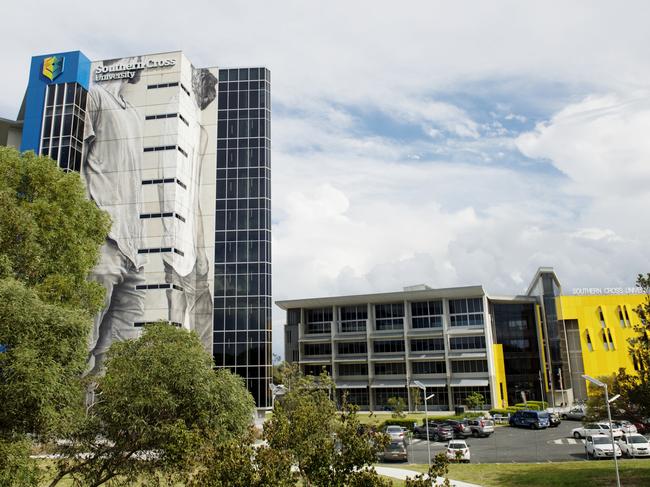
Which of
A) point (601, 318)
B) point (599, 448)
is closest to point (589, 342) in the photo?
point (601, 318)

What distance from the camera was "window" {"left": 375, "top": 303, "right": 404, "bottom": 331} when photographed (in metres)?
91.1

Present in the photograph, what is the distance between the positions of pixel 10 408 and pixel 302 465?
12.3 m

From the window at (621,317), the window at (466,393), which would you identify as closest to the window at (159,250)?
the window at (466,393)

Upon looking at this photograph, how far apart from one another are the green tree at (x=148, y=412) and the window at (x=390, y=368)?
66.7 m

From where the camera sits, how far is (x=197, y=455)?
14.4 m

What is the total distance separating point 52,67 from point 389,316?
6241 centimetres

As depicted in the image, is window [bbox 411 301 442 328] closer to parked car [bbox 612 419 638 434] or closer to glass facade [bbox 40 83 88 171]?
parked car [bbox 612 419 638 434]

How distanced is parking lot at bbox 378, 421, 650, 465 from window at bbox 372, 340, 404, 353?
31901 mm

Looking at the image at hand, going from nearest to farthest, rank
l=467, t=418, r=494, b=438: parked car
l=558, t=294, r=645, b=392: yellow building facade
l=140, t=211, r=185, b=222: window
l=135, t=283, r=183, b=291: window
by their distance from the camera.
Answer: l=467, t=418, r=494, b=438: parked car < l=135, t=283, r=183, b=291: window < l=140, t=211, r=185, b=222: window < l=558, t=294, r=645, b=392: yellow building facade

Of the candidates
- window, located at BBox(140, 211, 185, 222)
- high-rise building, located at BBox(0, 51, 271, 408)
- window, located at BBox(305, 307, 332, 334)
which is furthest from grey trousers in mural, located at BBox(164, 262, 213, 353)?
window, located at BBox(305, 307, 332, 334)

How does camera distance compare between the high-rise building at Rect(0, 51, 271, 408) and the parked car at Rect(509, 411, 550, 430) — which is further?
the high-rise building at Rect(0, 51, 271, 408)

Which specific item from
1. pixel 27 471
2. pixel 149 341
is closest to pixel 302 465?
pixel 27 471

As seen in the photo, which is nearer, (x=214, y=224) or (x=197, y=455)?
(x=197, y=455)

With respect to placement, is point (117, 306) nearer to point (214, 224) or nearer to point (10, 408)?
point (214, 224)
